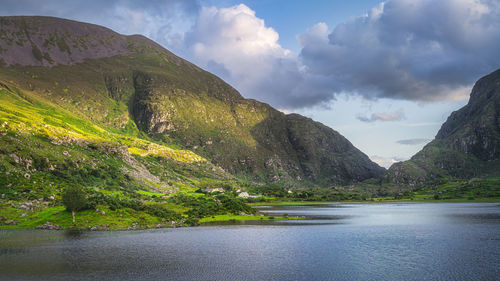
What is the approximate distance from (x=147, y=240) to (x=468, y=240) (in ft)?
232

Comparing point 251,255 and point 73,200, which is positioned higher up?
point 73,200

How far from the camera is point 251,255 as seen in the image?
202ft

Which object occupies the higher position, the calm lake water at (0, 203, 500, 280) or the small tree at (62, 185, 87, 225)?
the small tree at (62, 185, 87, 225)

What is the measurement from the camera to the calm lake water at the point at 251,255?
48.2m

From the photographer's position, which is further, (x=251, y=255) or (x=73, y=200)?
(x=73, y=200)

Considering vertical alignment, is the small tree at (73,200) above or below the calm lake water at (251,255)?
above

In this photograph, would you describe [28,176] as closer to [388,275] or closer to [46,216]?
[46,216]

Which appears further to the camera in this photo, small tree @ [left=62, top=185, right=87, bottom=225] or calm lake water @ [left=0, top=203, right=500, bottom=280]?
small tree @ [left=62, top=185, right=87, bottom=225]

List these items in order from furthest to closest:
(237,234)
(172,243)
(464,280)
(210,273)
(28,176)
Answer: (28,176) < (237,234) < (172,243) < (210,273) < (464,280)

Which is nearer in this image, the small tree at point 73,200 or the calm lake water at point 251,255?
the calm lake water at point 251,255

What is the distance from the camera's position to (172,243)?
73.6 m

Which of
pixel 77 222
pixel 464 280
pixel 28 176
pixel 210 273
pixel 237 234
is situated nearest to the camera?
pixel 464 280

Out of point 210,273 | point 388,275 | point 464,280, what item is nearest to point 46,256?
point 210,273

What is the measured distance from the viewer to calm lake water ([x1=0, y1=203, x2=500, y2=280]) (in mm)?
48219
